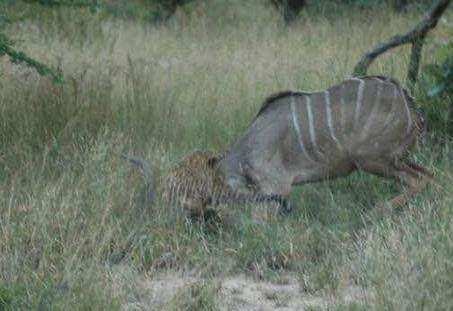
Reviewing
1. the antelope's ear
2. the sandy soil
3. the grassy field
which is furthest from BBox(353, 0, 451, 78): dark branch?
the sandy soil

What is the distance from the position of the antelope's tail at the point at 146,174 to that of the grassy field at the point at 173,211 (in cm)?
5

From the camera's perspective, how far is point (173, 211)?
5.78 meters

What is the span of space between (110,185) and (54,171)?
76cm

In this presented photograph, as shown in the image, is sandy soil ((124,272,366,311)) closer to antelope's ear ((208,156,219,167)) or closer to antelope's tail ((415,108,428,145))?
antelope's ear ((208,156,219,167))

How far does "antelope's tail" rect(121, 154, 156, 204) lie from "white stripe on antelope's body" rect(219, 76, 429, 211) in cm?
47

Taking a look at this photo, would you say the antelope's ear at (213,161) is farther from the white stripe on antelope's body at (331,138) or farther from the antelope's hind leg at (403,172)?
the antelope's hind leg at (403,172)

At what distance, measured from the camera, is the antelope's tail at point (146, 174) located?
584 cm

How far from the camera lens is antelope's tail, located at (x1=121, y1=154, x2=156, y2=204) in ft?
19.2

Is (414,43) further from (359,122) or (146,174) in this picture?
(146,174)

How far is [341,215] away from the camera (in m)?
Result: 5.80

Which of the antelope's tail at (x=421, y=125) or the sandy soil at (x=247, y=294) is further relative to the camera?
the antelope's tail at (x=421, y=125)

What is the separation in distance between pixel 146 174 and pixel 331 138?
111cm

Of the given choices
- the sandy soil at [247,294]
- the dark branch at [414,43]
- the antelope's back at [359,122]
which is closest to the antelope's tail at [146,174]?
the sandy soil at [247,294]

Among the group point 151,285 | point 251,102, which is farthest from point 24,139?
point 151,285
